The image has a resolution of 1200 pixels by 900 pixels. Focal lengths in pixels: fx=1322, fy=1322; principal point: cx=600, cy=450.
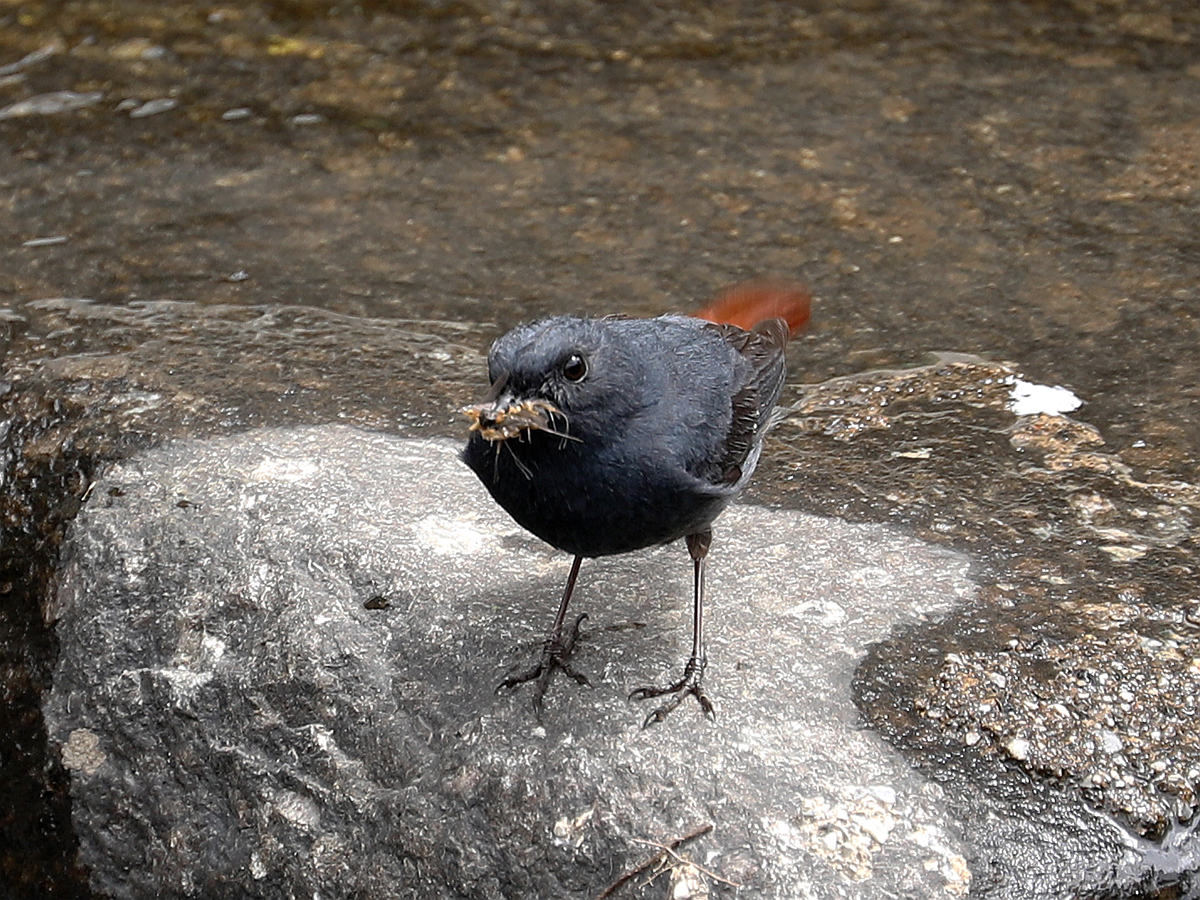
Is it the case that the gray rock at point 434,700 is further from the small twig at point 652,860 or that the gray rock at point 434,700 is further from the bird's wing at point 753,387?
the bird's wing at point 753,387

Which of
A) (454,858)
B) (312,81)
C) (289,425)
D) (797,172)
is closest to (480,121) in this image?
(312,81)

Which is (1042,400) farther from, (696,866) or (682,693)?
(696,866)

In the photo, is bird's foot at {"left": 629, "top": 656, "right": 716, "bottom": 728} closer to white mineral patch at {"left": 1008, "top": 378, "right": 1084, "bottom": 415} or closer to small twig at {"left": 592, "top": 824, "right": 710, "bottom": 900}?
small twig at {"left": 592, "top": 824, "right": 710, "bottom": 900}

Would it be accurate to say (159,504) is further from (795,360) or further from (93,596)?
(795,360)

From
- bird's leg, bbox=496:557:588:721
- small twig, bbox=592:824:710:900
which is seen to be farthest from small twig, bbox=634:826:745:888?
bird's leg, bbox=496:557:588:721

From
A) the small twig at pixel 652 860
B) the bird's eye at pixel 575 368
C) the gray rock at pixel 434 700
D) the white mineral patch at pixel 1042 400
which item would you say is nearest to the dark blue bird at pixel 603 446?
the bird's eye at pixel 575 368
